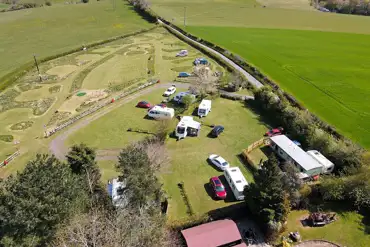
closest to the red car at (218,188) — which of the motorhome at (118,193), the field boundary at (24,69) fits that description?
the motorhome at (118,193)

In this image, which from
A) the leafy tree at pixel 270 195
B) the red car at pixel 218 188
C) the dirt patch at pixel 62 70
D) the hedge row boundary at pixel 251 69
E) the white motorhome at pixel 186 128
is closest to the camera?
the leafy tree at pixel 270 195

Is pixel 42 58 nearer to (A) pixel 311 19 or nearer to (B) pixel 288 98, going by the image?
(B) pixel 288 98

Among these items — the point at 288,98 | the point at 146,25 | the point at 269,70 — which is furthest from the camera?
the point at 146,25

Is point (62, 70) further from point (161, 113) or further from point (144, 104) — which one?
point (161, 113)

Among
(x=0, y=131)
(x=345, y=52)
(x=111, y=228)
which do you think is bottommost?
(x=0, y=131)

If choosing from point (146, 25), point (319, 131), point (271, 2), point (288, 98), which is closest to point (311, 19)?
point (271, 2)

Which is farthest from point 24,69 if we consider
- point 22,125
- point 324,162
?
point 324,162

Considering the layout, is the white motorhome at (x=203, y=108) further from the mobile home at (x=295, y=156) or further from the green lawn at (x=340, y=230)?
the green lawn at (x=340, y=230)
